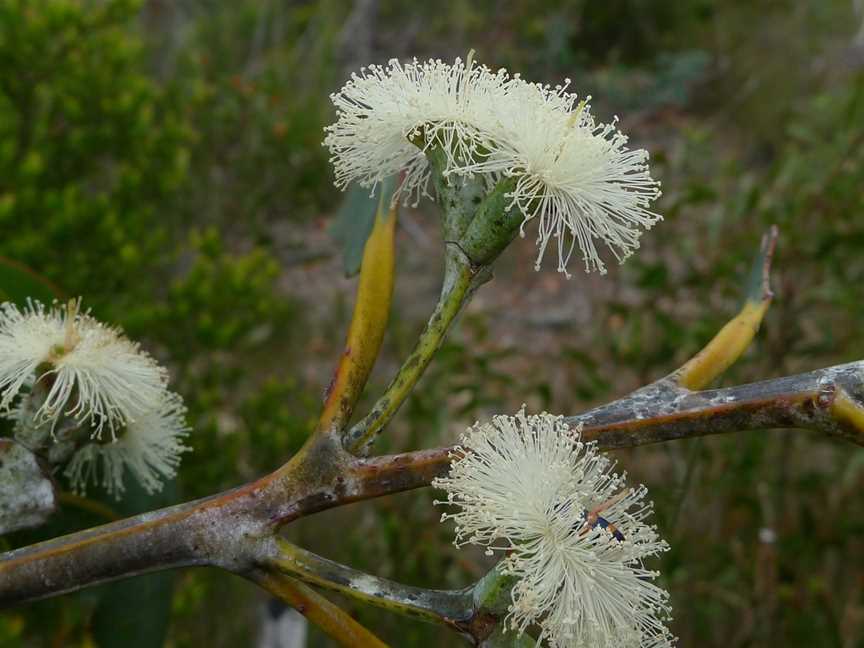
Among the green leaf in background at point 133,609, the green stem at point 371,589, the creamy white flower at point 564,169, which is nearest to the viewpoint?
the green stem at point 371,589

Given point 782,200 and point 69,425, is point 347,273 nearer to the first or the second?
point 69,425

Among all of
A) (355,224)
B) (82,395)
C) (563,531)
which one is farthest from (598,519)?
(355,224)

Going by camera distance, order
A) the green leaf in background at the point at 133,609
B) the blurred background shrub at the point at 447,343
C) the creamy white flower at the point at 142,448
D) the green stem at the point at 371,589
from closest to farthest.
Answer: the green stem at the point at 371,589 → the creamy white flower at the point at 142,448 → the green leaf in background at the point at 133,609 → the blurred background shrub at the point at 447,343

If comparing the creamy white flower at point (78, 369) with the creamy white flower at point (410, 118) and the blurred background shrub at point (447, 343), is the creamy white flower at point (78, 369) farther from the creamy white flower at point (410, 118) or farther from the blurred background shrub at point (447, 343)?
the blurred background shrub at point (447, 343)

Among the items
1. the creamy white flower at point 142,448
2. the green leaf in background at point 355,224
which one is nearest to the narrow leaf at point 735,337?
the green leaf in background at point 355,224

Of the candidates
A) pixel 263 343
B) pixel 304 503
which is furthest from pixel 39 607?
pixel 263 343

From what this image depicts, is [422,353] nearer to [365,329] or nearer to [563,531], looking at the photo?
[365,329]
